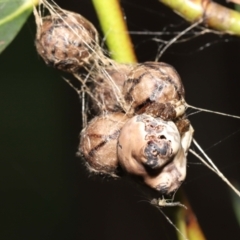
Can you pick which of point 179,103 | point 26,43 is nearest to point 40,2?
point 179,103

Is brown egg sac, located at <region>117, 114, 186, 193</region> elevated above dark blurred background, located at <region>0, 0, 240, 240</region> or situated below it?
above

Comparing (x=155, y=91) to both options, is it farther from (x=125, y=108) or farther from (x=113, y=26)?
(x=113, y=26)

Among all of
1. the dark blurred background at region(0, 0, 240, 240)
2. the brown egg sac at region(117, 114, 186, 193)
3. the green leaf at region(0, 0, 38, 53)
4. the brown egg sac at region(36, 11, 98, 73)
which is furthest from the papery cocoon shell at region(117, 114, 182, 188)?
the dark blurred background at region(0, 0, 240, 240)

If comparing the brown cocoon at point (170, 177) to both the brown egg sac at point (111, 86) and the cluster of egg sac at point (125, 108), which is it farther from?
the brown egg sac at point (111, 86)

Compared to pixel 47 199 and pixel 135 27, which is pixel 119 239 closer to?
pixel 47 199

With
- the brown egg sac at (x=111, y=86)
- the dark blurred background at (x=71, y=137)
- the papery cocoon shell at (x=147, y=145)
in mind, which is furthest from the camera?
the dark blurred background at (x=71, y=137)

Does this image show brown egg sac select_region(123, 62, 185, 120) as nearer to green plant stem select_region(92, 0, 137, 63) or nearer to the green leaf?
green plant stem select_region(92, 0, 137, 63)

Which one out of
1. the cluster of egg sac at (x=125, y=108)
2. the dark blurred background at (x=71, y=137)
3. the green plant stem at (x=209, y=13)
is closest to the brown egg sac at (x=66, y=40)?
the cluster of egg sac at (x=125, y=108)
